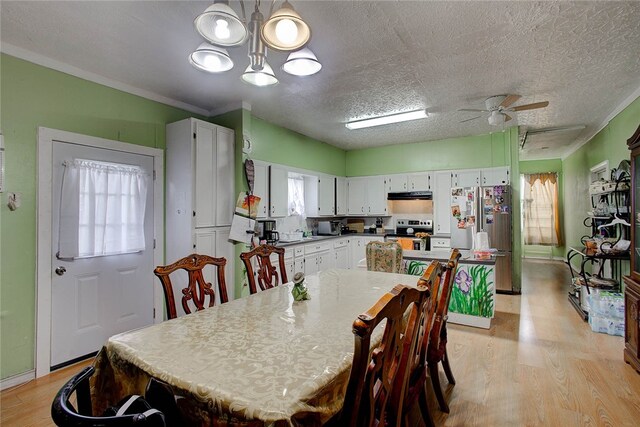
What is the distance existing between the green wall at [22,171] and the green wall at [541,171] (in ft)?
30.4

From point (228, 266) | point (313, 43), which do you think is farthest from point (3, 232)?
point (313, 43)

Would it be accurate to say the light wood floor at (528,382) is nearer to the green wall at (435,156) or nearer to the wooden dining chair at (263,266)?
the wooden dining chair at (263,266)

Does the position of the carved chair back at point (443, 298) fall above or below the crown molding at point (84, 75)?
below

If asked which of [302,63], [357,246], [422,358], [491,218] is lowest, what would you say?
[422,358]

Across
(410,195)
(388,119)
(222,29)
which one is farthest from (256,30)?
(410,195)

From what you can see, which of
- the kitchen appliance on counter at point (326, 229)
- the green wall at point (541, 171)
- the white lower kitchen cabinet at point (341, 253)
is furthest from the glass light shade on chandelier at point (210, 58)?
the green wall at point (541, 171)

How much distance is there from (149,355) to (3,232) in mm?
2182

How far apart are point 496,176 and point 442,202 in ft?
3.09

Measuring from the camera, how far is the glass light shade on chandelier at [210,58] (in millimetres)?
1936

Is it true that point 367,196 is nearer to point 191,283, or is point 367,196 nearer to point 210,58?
point 210,58

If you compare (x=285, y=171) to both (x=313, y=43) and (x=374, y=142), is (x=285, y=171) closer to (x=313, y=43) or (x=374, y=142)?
(x=374, y=142)

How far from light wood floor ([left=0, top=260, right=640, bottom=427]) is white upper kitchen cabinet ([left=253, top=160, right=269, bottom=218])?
257 centimetres

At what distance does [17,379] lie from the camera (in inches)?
95.8

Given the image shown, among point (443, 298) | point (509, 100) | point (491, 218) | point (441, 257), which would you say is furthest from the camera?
point (491, 218)
